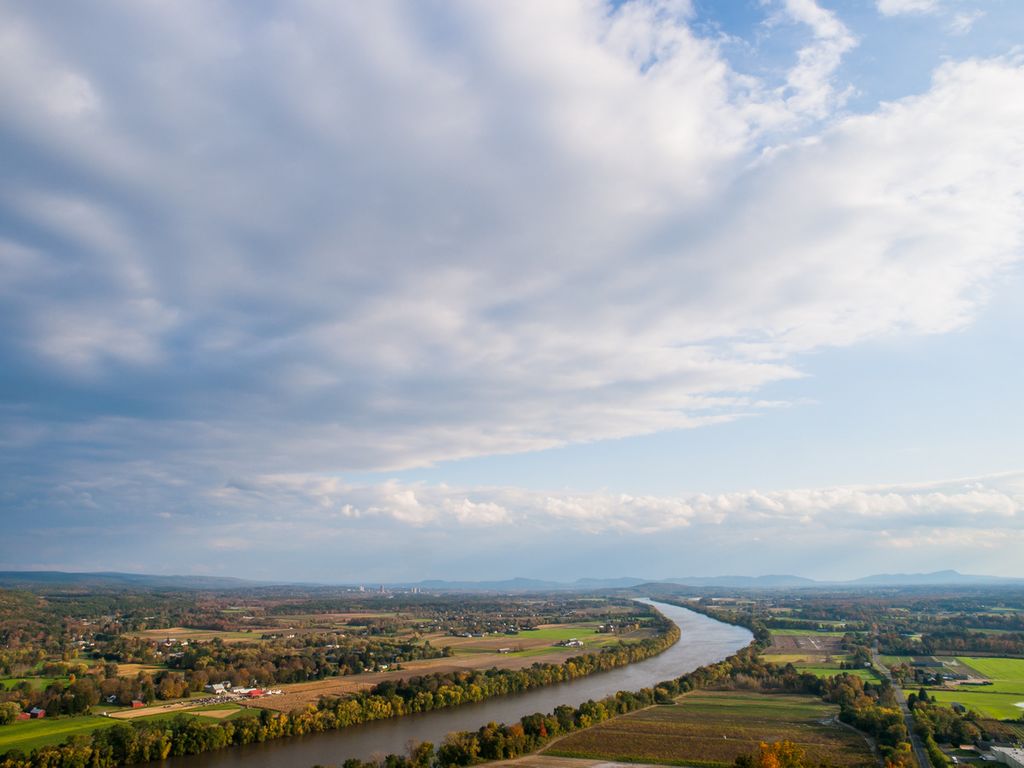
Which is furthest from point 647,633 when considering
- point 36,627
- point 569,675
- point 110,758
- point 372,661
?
point 36,627

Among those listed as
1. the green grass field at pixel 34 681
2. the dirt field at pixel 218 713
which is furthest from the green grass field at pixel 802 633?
the green grass field at pixel 34 681

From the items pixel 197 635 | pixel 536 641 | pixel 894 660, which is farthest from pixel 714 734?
pixel 197 635

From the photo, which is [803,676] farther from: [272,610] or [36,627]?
[272,610]

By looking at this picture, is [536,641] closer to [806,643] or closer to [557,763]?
[806,643]

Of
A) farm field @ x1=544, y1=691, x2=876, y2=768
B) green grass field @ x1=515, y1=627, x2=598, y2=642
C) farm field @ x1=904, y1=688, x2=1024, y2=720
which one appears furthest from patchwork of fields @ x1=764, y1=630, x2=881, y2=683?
green grass field @ x1=515, y1=627, x2=598, y2=642

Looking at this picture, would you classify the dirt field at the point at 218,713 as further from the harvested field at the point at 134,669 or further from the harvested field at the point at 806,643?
the harvested field at the point at 806,643

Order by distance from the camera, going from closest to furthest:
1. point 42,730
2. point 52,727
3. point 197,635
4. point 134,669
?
point 42,730 < point 52,727 < point 134,669 < point 197,635
